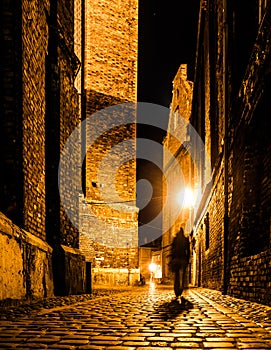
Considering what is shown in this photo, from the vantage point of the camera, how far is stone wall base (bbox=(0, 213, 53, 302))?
6.59 metres

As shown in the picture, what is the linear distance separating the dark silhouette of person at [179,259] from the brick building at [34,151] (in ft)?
8.27

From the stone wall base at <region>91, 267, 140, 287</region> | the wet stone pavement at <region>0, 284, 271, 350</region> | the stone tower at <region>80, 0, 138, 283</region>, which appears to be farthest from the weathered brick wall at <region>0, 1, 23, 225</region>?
the stone wall base at <region>91, 267, 140, 287</region>

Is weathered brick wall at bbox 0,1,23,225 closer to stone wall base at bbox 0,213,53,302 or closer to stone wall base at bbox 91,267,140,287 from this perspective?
stone wall base at bbox 0,213,53,302

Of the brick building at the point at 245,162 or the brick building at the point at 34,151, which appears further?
the brick building at the point at 34,151

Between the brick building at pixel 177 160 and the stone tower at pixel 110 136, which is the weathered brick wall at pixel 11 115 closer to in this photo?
the stone tower at pixel 110 136

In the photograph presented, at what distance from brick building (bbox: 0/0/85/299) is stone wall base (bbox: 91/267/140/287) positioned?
14.1 m

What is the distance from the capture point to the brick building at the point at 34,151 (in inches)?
306

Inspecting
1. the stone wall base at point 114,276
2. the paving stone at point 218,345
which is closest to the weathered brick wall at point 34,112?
the paving stone at point 218,345

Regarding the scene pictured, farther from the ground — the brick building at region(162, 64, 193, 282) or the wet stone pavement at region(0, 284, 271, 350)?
the brick building at region(162, 64, 193, 282)

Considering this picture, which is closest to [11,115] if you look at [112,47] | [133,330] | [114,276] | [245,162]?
[245,162]

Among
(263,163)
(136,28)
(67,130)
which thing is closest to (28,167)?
(67,130)

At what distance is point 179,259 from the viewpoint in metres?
9.20

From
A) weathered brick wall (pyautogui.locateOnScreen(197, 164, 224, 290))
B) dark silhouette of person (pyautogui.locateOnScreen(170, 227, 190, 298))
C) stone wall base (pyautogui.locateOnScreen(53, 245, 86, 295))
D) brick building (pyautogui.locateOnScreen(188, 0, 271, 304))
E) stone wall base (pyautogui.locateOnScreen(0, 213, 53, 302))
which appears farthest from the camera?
weathered brick wall (pyautogui.locateOnScreen(197, 164, 224, 290))

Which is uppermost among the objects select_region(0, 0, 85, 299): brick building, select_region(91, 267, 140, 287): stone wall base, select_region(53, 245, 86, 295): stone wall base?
select_region(0, 0, 85, 299): brick building
